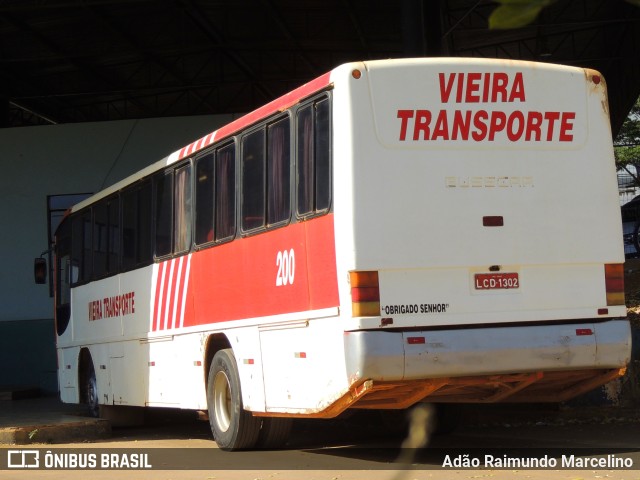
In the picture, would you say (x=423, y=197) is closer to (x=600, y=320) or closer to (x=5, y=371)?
(x=600, y=320)

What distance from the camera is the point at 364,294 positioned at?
296 inches

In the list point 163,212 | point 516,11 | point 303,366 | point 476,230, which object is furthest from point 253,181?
point 516,11

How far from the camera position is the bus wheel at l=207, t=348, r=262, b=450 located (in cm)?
955

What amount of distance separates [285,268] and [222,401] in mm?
2032

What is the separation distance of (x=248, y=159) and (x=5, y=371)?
17.4 meters

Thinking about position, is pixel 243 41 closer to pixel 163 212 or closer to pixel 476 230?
pixel 163 212

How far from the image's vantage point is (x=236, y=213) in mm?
9742

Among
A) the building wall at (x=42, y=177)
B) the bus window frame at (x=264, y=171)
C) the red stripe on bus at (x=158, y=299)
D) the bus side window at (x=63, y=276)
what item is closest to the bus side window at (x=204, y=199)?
the bus window frame at (x=264, y=171)

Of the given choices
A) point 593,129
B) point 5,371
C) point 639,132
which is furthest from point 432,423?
point 639,132

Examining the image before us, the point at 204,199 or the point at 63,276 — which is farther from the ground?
the point at 204,199

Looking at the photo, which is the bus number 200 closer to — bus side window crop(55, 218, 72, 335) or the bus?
the bus

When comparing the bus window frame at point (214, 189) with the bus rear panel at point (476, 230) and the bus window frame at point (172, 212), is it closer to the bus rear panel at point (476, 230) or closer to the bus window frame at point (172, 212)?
the bus window frame at point (172, 212)

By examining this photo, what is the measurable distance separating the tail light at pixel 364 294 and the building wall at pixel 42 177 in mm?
17544

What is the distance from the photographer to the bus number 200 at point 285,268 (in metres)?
8.55
